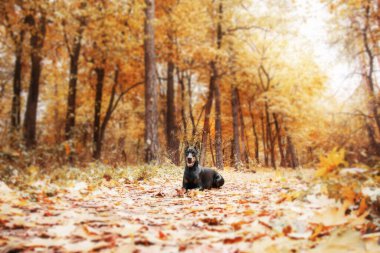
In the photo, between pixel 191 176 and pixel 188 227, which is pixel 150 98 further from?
pixel 188 227

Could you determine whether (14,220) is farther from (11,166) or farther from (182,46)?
(182,46)

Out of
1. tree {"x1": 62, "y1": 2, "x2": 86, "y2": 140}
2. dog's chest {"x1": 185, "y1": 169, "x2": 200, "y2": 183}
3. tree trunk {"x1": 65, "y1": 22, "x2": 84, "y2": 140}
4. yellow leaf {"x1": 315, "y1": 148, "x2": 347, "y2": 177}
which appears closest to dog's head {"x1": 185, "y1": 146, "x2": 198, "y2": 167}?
dog's chest {"x1": 185, "y1": 169, "x2": 200, "y2": 183}

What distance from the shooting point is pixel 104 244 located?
2439mm

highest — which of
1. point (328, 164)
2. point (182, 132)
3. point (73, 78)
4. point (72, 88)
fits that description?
point (73, 78)

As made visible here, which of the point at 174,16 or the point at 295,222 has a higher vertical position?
the point at 174,16

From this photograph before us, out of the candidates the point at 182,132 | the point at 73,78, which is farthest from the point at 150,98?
the point at 73,78

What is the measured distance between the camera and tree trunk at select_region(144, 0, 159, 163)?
12943 mm

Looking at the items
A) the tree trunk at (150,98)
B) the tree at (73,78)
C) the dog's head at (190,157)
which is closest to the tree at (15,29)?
the tree at (73,78)

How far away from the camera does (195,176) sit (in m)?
6.80

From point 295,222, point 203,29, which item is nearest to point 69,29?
point 203,29

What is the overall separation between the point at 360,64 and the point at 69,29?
14560 millimetres

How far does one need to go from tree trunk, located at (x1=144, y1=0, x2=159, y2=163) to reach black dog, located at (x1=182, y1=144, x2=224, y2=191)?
513 centimetres

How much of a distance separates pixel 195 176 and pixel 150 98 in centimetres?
729

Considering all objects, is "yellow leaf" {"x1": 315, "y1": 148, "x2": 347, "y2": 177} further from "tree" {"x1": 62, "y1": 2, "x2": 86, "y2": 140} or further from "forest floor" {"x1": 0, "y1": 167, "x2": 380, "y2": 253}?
"tree" {"x1": 62, "y1": 2, "x2": 86, "y2": 140}
